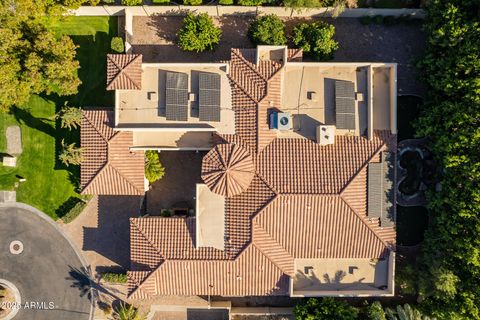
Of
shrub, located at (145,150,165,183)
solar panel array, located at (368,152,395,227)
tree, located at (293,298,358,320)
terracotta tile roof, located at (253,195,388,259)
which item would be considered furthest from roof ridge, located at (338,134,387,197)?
shrub, located at (145,150,165,183)

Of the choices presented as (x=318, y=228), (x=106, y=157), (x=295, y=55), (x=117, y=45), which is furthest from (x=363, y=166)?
(x=117, y=45)

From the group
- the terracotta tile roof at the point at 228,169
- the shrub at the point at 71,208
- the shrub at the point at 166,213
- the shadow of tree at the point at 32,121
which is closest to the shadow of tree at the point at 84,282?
the shrub at the point at 71,208

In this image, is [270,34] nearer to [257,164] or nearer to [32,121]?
[257,164]

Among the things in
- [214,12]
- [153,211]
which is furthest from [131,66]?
[153,211]

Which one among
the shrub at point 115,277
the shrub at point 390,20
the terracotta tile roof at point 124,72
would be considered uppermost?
the shrub at point 390,20

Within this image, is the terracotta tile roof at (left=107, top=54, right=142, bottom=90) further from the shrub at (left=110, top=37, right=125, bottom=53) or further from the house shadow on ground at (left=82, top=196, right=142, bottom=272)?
the house shadow on ground at (left=82, top=196, right=142, bottom=272)

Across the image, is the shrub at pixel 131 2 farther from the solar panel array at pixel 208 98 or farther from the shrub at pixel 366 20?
the shrub at pixel 366 20
